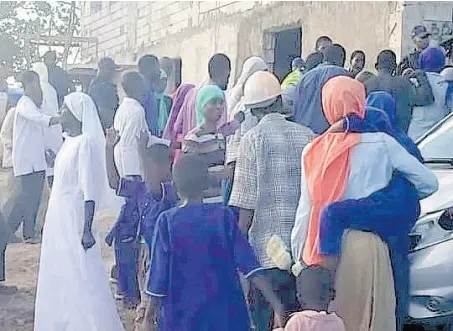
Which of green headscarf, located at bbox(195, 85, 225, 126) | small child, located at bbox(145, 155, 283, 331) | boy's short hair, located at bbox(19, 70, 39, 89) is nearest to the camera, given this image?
small child, located at bbox(145, 155, 283, 331)

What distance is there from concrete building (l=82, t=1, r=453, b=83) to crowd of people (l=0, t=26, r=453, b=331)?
418 centimetres

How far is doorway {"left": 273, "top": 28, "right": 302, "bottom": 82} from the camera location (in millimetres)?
15266

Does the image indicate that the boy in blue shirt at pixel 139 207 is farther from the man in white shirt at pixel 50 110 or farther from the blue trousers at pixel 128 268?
the man in white shirt at pixel 50 110

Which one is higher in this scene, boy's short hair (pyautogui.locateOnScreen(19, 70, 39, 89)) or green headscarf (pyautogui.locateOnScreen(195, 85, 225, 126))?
boy's short hair (pyautogui.locateOnScreen(19, 70, 39, 89))

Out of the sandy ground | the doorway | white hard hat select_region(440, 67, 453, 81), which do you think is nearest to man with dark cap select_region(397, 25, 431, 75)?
white hard hat select_region(440, 67, 453, 81)

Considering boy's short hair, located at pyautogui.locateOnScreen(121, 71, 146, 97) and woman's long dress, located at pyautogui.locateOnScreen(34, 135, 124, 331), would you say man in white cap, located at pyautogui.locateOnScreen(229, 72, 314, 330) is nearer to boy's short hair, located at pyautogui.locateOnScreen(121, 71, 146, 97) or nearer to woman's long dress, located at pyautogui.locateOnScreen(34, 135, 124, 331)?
woman's long dress, located at pyautogui.locateOnScreen(34, 135, 124, 331)

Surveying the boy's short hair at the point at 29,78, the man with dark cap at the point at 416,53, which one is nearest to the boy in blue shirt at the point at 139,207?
the boy's short hair at the point at 29,78

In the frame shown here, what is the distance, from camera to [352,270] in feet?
14.6

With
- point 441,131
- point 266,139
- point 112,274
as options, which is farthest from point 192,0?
point 266,139

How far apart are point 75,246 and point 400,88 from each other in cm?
295

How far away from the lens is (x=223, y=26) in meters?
17.1

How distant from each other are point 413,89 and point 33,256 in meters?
4.35

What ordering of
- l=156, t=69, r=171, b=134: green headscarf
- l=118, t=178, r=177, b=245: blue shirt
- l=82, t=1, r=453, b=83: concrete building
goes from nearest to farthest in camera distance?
l=118, t=178, r=177, b=245: blue shirt, l=156, t=69, r=171, b=134: green headscarf, l=82, t=1, r=453, b=83: concrete building

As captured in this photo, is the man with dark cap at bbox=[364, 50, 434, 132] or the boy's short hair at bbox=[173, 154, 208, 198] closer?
the boy's short hair at bbox=[173, 154, 208, 198]
